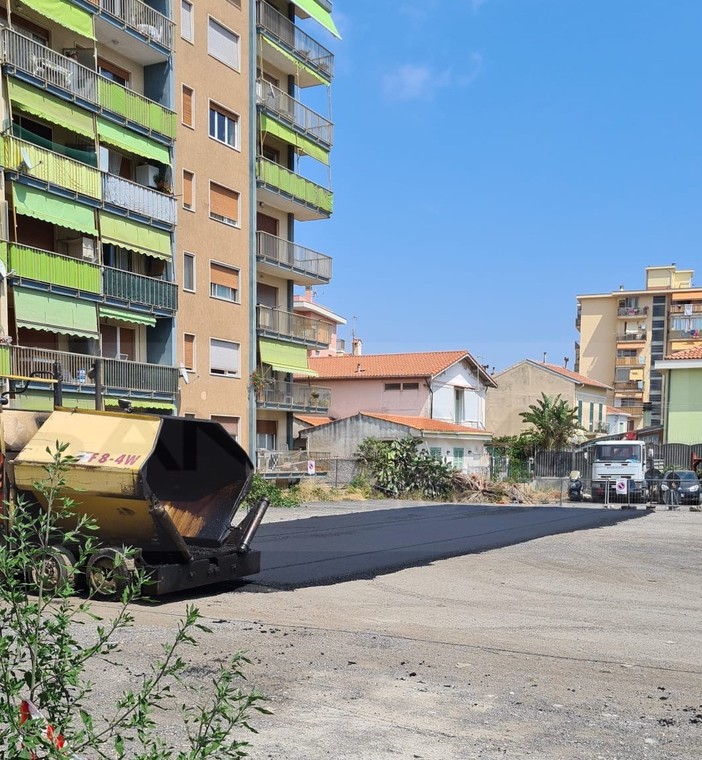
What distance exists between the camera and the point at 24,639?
11.4ft

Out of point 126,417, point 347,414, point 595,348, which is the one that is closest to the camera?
point 126,417

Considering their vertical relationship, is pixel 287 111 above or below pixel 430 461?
above

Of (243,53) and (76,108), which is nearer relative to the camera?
(76,108)

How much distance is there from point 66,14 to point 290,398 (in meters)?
18.1

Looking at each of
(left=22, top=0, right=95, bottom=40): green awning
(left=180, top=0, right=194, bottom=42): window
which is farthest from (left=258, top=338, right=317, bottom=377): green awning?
(left=22, top=0, right=95, bottom=40): green awning

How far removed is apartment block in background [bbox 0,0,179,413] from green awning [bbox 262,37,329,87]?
259 inches

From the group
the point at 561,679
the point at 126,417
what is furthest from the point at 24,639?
the point at 126,417

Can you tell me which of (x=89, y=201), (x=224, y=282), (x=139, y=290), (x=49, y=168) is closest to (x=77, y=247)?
(x=89, y=201)

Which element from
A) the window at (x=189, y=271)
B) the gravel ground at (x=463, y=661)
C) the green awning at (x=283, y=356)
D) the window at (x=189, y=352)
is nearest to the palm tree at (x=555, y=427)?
the green awning at (x=283, y=356)

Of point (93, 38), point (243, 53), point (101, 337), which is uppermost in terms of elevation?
point (243, 53)

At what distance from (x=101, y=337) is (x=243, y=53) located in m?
13.5

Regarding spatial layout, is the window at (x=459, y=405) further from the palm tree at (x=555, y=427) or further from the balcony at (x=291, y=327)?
the balcony at (x=291, y=327)

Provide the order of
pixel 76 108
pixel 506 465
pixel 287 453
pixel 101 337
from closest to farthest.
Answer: pixel 76 108 → pixel 101 337 → pixel 287 453 → pixel 506 465

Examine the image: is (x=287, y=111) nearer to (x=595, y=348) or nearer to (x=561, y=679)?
(x=561, y=679)
